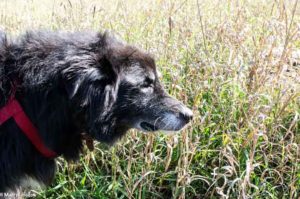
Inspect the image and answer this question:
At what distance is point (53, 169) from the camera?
2604mm

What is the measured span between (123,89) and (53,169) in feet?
2.36

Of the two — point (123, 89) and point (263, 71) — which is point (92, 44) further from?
point (263, 71)

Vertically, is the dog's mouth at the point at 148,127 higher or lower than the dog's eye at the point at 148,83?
lower

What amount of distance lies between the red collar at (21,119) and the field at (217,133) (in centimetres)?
63

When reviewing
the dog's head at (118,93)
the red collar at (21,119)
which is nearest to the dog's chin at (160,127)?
the dog's head at (118,93)

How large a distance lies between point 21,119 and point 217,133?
4.90ft

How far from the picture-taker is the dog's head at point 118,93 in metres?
2.24

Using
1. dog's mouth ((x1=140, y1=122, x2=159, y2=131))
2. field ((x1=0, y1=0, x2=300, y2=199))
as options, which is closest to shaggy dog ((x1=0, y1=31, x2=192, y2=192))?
dog's mouth ((x1=140, y1=122, x2=159, y2=131))

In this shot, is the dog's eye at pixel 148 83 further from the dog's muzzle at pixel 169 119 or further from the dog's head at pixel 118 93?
the dog's muzzle at pixel 169 119

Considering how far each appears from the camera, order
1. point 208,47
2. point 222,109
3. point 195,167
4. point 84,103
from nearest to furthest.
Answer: point 84,103, point 195,167, point 222,109, point 208,47

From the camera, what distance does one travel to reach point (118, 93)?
245 centimetres

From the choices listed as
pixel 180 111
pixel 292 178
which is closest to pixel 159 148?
pixel 180 111

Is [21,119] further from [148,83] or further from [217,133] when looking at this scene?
[217,133]

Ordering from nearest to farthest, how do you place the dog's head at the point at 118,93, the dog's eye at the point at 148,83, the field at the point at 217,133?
the dog's head at the point at 118,93
the dog's eye at the point at 148,83
the field at the point at 217,133
